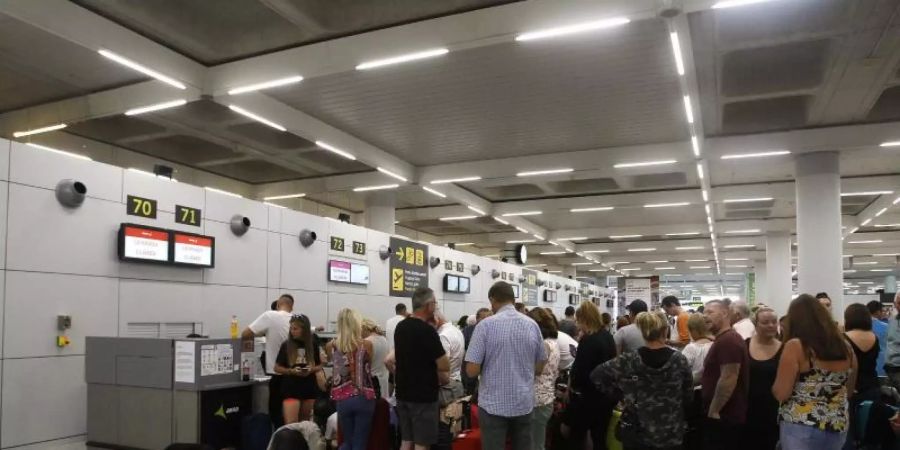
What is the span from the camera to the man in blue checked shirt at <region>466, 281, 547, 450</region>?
14.0 ft

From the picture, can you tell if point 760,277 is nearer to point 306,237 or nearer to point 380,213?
point 380,213

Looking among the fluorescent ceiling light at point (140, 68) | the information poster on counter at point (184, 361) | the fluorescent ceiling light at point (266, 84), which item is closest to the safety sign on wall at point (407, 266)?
the fluorescent ceiling light at point (266, 84)

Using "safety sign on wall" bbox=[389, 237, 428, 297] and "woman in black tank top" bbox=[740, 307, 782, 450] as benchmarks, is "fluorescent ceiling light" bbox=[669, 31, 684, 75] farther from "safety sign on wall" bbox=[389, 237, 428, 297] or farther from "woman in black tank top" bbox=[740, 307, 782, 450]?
"safety sign on wall" bbox=[389, 237, 428, 297]

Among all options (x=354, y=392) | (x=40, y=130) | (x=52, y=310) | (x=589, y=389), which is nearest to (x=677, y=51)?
(x=589, y=389)

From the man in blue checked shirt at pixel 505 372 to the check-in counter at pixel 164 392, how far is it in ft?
8.14

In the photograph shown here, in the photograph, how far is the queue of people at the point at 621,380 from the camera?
353cm

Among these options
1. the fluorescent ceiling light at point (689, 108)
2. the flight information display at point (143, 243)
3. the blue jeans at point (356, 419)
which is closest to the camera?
the blue jeans at point (356, 419)

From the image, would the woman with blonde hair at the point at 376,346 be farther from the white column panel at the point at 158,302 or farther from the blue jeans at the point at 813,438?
the blue jeans at the point at 813,438

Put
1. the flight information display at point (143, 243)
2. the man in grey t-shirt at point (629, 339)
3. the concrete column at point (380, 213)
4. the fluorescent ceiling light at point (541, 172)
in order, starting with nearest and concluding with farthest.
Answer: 1. the man in grey t-shirt at point (629, 339)
2. the flight information display at point (143, 243)
3. the fluorescent ceiling light at point (541, 172)
4. the concrete column at point (380, 213)

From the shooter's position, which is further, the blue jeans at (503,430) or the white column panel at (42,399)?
the white column panel at (42,399)

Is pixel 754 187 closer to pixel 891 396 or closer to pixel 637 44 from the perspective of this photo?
pixel 637 44

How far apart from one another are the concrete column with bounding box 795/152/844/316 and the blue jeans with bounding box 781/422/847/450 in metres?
8.61

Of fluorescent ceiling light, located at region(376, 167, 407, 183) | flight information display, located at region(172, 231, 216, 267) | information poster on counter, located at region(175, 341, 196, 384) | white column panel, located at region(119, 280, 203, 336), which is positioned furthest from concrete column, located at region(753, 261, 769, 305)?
information poster on counter, located at region(175, 341, 196, 384)

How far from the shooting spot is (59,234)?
6.15 meters
